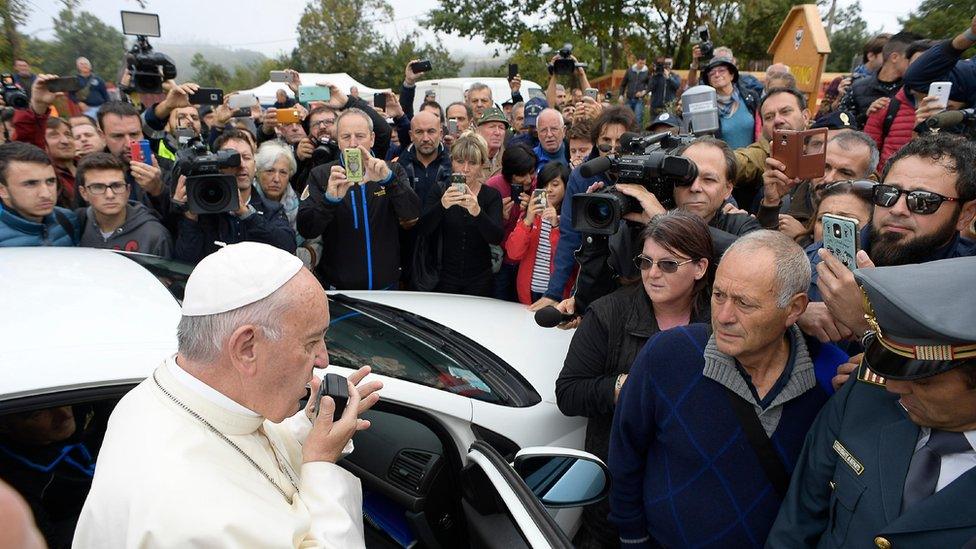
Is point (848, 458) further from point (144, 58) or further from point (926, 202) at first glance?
point (144, 58)

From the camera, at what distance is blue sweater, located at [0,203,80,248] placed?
334cm

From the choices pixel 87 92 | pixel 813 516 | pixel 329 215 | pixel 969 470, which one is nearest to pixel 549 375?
pixel 813 516

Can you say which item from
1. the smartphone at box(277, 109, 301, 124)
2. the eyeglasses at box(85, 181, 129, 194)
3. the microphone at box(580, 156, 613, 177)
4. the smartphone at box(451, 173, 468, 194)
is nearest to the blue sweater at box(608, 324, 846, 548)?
the microphone at box(580, 156, 613, 177)

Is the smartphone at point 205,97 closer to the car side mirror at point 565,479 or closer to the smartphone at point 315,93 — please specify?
the smartphone at point 315,93

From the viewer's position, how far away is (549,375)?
260 centimetres

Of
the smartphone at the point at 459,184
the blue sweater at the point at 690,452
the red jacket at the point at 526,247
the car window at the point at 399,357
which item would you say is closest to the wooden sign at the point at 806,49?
the red jacket at the point at 526,247

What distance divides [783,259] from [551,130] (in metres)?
3.55

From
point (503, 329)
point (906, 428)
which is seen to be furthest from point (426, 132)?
point (906, 428)

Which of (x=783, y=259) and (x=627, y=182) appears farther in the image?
(x=627, y=182)

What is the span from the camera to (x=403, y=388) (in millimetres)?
2014

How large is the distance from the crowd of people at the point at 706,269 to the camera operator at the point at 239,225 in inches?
0.6

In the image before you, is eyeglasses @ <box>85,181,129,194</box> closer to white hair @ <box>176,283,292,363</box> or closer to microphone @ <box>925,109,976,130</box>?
white hair @ <box>176,283,292,363</box>

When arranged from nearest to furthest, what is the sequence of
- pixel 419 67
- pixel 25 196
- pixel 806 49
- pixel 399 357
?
pixel 399 357 → pixel 25 196 → pixel 419 67 → pixel 806 49

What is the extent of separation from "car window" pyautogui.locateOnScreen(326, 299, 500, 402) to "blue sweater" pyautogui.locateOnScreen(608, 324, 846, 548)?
1.72ft
